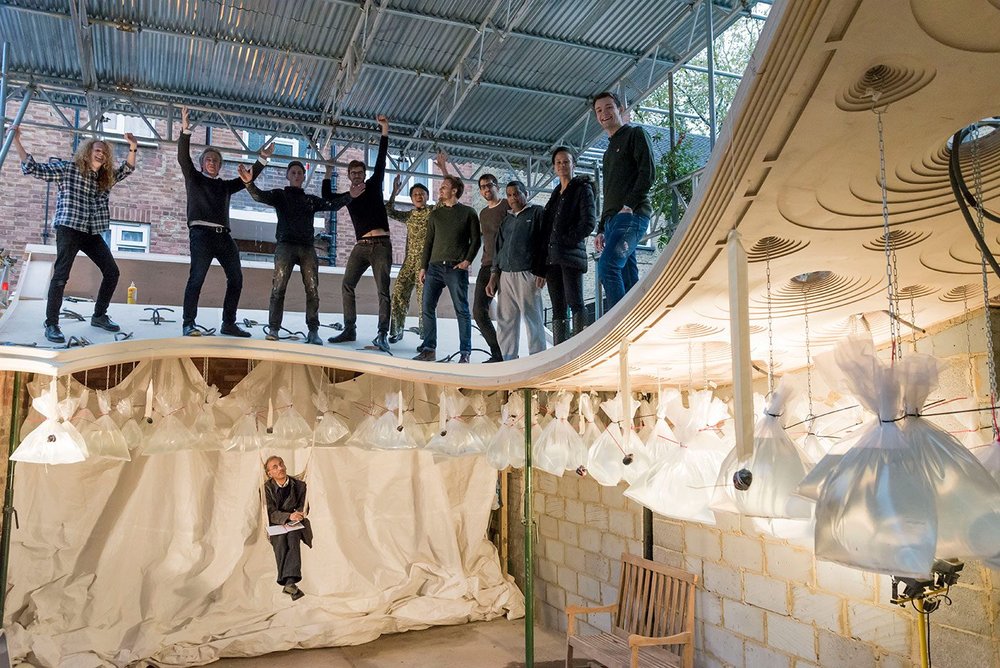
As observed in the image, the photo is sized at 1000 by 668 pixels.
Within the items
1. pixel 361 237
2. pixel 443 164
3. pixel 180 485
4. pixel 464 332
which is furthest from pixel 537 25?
pixel 180 485

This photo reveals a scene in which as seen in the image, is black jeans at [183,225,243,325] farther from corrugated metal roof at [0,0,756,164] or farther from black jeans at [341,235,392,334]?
corrugated metal roof at [0,0,756,164]

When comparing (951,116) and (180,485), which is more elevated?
(951,116)

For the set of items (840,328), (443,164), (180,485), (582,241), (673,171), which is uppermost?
(673,171)

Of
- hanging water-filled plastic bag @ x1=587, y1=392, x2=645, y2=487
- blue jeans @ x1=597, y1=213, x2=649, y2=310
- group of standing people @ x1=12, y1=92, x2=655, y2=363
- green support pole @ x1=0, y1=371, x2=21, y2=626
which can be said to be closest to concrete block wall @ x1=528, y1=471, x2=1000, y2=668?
hanging water-filled plastic bag @ x1=587, y1=392, x2=645, y2=487

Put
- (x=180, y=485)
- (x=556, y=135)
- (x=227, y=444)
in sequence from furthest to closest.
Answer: (x=556, y=135) < (x=180, y=485) < (x=227, y=444)

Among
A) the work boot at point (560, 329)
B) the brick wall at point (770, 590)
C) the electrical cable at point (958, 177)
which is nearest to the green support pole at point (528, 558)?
the work boot at point (560, 329)

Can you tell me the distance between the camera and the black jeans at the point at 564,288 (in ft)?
14.5

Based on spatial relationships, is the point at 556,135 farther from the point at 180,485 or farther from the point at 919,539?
the point at 919,539

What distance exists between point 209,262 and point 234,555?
9.22 feet

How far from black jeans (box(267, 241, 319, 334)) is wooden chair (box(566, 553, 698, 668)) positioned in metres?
2.82

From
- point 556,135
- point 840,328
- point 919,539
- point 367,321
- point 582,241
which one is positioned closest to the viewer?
point 919,539

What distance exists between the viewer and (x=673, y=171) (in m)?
7.61

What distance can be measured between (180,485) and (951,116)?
6454 mm

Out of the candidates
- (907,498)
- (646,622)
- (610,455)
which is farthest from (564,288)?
(907,498)
